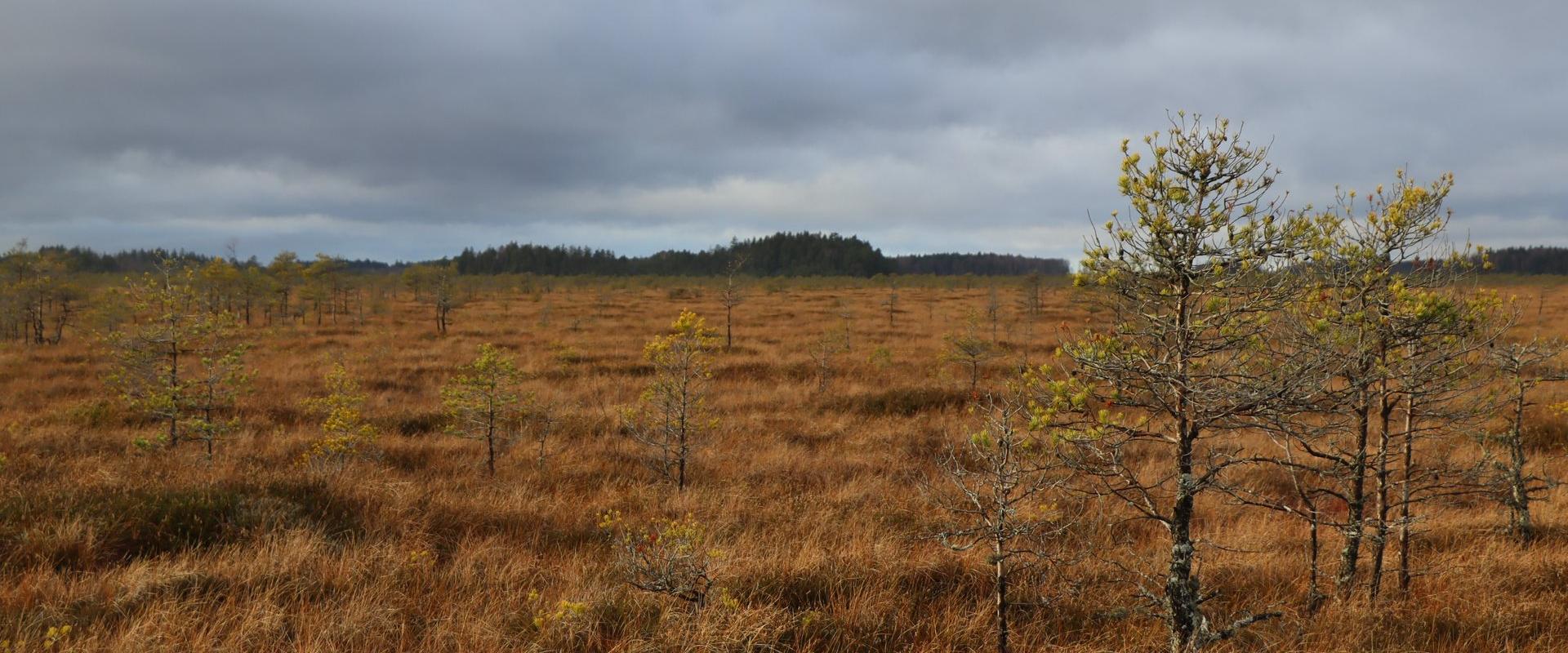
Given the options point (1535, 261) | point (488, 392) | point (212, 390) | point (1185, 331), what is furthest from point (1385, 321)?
point (1535, 261)

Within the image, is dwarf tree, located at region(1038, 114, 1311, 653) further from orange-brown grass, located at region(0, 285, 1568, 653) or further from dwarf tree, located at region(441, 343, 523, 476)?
dwarf tree, located at region(441, 343, 523, 476)

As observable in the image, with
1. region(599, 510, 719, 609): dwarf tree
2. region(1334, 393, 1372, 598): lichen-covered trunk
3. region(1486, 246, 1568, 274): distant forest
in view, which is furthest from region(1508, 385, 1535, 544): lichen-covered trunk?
region(1486, 246, 1568, 274): distant forest

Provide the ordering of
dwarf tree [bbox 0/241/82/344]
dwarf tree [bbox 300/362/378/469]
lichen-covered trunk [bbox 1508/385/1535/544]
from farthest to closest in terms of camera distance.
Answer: dwarf tree [bbox 0/241/82/344]
dwarf tree [bbox 300/362/378/469]
lichen-covered trunk [bbox 1508/385/1535/544]

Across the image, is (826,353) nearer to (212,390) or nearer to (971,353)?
(971,353)

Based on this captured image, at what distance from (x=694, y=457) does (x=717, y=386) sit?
660cm

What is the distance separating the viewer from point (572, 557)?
5.80m

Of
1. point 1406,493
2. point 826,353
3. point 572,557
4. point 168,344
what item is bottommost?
point 572,557

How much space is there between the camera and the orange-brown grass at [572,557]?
4184mm

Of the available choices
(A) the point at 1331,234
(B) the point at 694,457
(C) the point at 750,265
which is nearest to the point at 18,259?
(B) the point at 694,457

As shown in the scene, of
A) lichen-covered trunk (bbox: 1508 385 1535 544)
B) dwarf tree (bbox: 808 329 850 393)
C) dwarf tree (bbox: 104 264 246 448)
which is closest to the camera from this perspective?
lichen-covered trunk (bbox: 1508 385 1535 544)

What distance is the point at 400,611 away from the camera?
14.5ft

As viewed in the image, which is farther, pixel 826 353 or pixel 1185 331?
pixel 826 353

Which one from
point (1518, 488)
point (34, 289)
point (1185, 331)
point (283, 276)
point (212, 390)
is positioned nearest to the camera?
point (1185, 331)

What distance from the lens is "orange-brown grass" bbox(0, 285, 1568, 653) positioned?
4.18m
